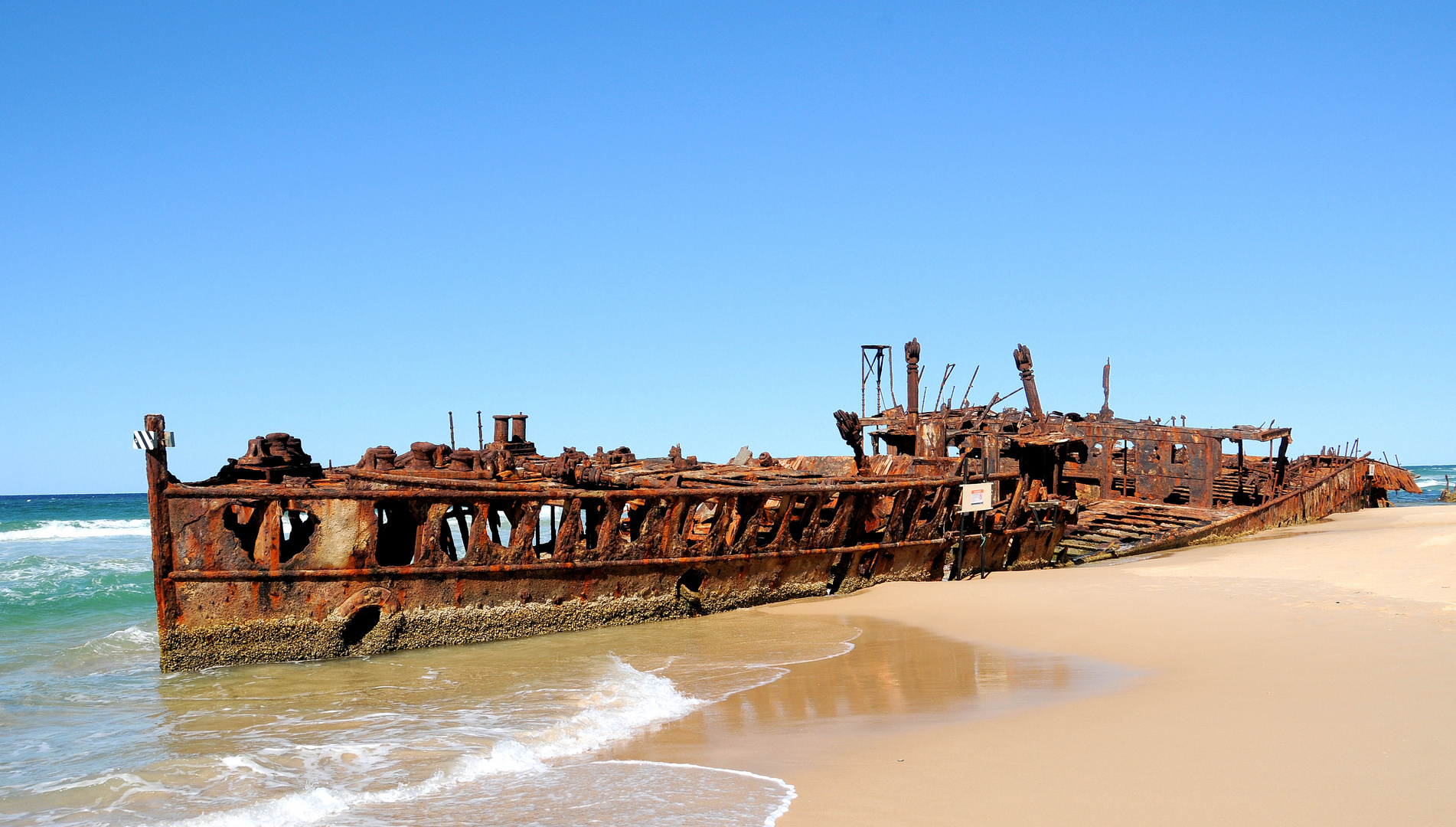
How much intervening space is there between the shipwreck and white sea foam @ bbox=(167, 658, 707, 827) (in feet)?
7.66

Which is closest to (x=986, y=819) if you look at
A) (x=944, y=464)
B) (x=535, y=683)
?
(x=535, y=683)

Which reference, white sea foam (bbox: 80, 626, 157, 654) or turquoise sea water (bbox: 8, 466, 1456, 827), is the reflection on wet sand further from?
white sea foam (bbox: 80, 626, 157, 654)

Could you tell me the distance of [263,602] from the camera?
961cm

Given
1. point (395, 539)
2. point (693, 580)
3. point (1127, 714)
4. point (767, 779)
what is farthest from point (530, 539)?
point (1127, 714)

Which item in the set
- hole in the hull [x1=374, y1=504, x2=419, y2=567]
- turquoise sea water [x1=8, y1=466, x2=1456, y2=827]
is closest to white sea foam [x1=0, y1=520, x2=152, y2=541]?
turquoise sea water [x1=8, y1=466, x2=1456, y2=827]

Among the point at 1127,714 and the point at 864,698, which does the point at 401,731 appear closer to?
the point at 864,698

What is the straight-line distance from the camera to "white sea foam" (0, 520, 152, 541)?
39531 millimetres

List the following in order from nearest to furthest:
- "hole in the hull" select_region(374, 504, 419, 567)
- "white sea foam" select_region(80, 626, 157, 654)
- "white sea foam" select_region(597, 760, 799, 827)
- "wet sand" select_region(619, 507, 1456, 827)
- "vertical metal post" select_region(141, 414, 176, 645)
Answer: "wet sand" select_region(619, 507, 1456, 827) < "white sea foam" select_region(597, 760, 799, 827) < "vertical metal post" select_region(141, 414, 176, 645) < "hole in the hull" select_region(374, 504, 419, 567) < "white sea foam" select_region(80, 626, 157, 654)

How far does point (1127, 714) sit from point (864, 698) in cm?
200

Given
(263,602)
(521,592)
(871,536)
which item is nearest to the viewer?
(263,602)

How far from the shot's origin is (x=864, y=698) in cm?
762

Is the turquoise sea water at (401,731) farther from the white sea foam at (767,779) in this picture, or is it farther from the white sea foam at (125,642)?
the white sea foam at (125,642)

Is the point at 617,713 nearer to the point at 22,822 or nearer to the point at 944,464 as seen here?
the point at 22,822

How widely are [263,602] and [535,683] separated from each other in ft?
10.0
